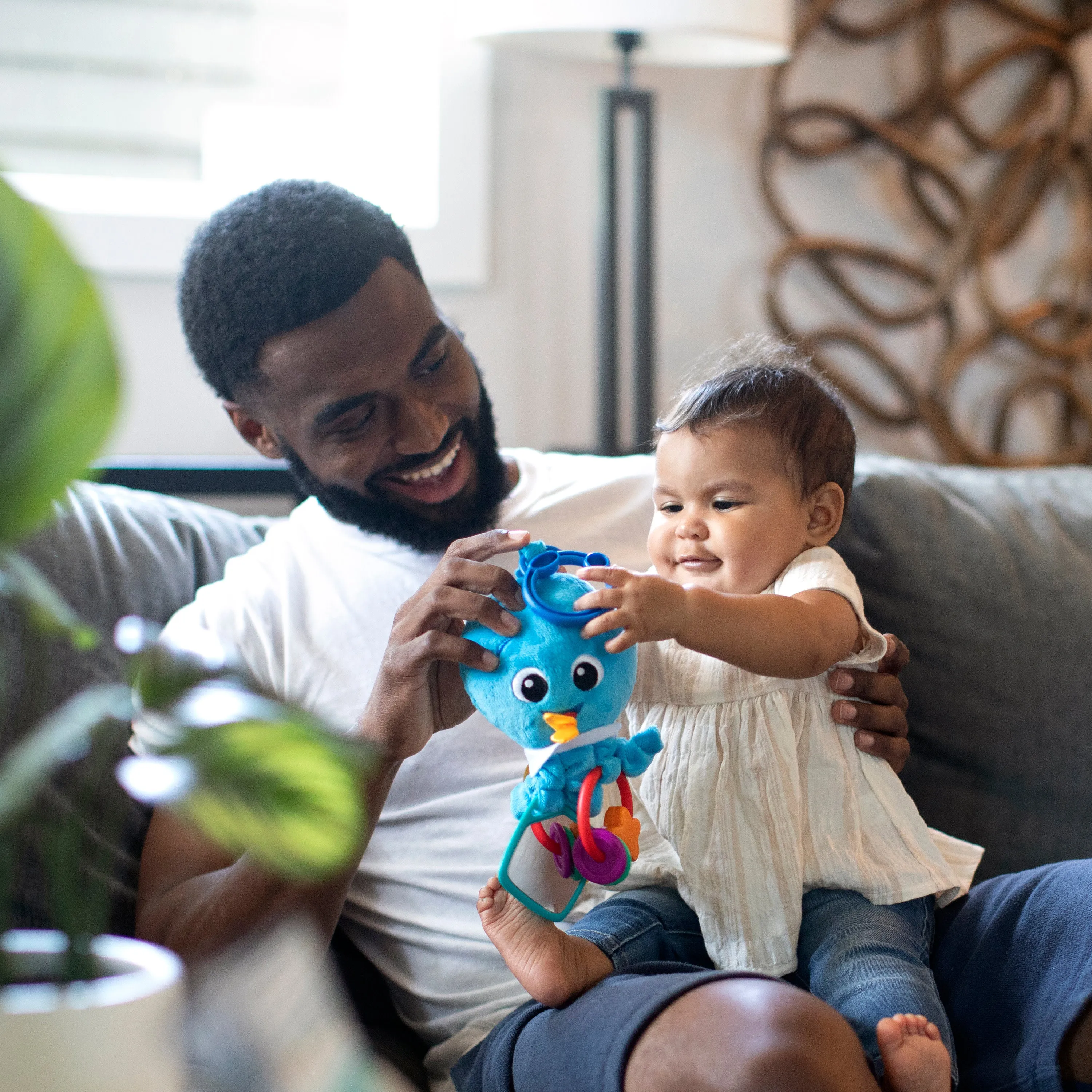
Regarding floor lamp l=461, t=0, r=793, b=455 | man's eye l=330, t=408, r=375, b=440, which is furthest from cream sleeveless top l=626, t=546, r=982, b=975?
floor lamp l=461, t=0, r=793, b=455

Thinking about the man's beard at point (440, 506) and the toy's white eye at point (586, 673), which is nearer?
the toy's white eye at point (586, 673)

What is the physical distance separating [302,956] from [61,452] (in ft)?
0.72

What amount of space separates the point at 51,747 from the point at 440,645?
0.50 metres

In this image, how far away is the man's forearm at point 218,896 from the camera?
94 centimetres

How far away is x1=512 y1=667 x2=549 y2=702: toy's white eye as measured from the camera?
30.2 inches

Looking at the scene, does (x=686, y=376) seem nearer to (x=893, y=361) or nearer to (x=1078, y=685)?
(x=1078, y=685)

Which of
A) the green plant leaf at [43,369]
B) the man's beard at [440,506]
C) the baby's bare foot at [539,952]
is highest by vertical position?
the green plant leaf at [43,369]

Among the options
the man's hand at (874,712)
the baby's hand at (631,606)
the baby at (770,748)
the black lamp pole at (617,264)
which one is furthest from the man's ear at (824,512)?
the black lamp pole at (617,264)

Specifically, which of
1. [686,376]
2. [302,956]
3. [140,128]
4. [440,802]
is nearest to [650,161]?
[140,128]

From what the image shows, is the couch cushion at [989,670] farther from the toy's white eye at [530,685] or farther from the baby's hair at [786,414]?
the toy's white eye at [530,685]

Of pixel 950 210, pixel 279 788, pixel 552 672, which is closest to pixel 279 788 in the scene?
pixel 279 788

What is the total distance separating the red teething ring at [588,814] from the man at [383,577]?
13 cm

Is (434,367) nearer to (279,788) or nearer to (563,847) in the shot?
(563,847)

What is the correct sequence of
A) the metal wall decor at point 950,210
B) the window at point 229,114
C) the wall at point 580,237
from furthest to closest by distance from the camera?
the metal wall decor at point 950,210 → the wall at point 580,237 → the window at point 229,114
